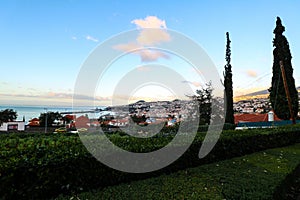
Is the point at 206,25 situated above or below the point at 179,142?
above

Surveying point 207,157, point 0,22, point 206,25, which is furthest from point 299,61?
point 0,22

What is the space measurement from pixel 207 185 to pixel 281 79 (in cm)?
1960

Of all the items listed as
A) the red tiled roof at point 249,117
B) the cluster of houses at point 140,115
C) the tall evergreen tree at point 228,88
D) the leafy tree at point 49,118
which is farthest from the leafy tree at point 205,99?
the leafy tree at point 49,118

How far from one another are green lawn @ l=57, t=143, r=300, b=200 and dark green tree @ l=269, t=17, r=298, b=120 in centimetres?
1722

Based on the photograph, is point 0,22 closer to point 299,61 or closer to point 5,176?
point 5,176

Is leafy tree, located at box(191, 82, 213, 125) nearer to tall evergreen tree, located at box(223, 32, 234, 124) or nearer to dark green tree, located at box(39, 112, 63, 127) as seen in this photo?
tall evergreen tree, located at box(223, 32, 234, 124)

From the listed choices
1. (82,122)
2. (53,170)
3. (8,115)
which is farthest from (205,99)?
(8,115)

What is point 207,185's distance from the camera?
Answer: 3670 mm

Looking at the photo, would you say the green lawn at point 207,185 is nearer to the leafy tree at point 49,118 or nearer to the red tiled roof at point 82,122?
the red tiled roof at point 82,122

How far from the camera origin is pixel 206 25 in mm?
8648

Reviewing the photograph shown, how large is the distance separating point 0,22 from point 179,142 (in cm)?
686

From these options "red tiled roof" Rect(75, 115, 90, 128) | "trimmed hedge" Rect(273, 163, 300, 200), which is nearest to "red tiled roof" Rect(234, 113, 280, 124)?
"trimmed hedge" Rect(273, 163, 300, 200)

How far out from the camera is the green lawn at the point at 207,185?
10.5 feet

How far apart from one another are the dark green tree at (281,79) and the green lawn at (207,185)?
56.5 feet
